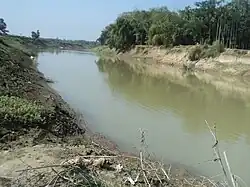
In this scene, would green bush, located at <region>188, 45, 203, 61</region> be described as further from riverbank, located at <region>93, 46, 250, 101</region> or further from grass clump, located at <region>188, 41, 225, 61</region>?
riverbank, located at <region>93, 46, 250, 101</region>

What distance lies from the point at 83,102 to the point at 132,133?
6.23 m

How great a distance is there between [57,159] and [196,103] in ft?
47.0

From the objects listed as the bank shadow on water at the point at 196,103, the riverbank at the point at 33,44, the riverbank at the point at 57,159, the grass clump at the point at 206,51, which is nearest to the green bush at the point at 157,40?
the grass clump at the point at 206,51

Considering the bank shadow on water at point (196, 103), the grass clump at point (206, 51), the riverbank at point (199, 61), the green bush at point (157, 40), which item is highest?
the green bush at point (157, 40)

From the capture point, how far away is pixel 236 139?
1259cm

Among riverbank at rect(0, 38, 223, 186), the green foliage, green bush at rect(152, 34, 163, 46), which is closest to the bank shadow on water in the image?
riverbank at rect(0, 38, 223, 186)

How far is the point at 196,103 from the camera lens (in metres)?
20.3

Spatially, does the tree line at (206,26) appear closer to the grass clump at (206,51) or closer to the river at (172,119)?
the grass clump at (206,51)

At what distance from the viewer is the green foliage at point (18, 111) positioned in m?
9.18

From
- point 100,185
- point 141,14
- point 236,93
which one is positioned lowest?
point 236,93

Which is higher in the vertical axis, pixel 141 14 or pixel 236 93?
Answer: pixel 141 14

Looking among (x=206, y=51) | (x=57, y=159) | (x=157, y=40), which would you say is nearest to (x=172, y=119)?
(x=57, y=159)

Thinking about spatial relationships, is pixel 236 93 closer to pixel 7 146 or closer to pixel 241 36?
pixel 7 146

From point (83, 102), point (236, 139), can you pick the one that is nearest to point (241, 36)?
point (83, 102)
